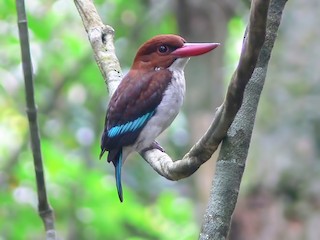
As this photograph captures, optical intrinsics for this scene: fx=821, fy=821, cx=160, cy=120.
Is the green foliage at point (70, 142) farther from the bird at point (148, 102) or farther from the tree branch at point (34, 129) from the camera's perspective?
the tree branch at point (34, 129)

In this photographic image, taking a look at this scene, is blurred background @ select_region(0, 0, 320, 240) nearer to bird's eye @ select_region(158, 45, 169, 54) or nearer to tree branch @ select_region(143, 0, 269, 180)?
bird's eye @ select_region(158, 45, 169, 54)

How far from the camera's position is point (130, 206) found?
5.68m

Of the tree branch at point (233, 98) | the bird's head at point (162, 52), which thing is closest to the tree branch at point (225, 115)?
the tree branch at point (233, 98)

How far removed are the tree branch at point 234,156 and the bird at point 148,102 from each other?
1461 millimetres

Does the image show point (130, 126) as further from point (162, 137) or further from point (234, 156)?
point (162, 137)

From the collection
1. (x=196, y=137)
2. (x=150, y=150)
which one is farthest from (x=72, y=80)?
(x=150, y=150)

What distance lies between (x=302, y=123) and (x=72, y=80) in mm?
2594

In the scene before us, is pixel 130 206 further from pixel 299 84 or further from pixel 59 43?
pixel 59 43

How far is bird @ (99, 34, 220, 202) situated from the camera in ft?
11.7

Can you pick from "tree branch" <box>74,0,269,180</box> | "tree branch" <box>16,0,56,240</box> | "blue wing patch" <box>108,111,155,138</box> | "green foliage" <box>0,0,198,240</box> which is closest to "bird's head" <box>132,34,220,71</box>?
"blue wing patch" <box>108,111,155,138</box>

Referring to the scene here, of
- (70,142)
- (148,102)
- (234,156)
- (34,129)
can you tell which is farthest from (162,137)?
(234,156)

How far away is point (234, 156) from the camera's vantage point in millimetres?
2055

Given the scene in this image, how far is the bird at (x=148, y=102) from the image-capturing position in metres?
3.56

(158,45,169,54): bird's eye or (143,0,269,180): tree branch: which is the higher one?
(158,45,169,54): bird's eye
